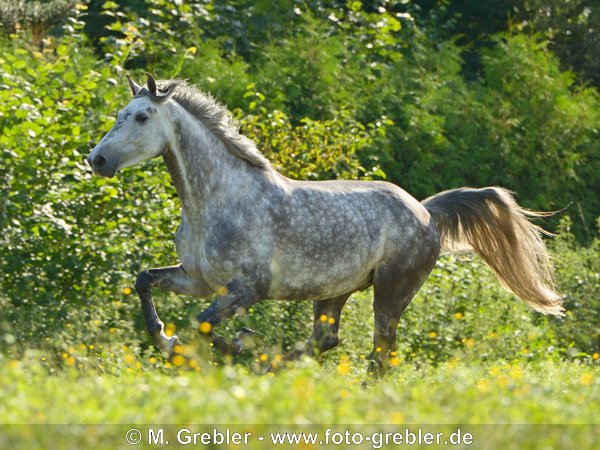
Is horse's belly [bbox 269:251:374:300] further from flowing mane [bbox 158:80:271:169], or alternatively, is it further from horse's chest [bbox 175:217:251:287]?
flowing mane [bbox 158:80:271:169]

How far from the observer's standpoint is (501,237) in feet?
29.7

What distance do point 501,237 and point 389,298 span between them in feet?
3.93

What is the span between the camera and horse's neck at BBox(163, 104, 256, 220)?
7613 millimetres

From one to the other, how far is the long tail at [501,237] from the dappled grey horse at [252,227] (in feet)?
1.54

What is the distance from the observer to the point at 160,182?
10.2 m

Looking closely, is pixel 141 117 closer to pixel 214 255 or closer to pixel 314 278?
pixel 214 255

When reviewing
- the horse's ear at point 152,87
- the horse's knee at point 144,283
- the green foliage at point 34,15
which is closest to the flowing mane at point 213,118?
the horse's ear at point 152,87

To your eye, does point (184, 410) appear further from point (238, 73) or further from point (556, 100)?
point (556, 100)

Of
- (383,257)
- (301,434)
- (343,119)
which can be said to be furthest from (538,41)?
(301,434)

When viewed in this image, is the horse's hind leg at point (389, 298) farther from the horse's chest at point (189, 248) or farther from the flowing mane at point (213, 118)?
the horse's chest at point (189, 248)

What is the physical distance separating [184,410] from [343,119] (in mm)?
9067

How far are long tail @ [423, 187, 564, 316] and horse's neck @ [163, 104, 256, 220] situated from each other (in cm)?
185

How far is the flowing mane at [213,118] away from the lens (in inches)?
304

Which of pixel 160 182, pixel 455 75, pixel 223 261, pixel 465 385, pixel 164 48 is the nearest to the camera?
pixel 465 385
